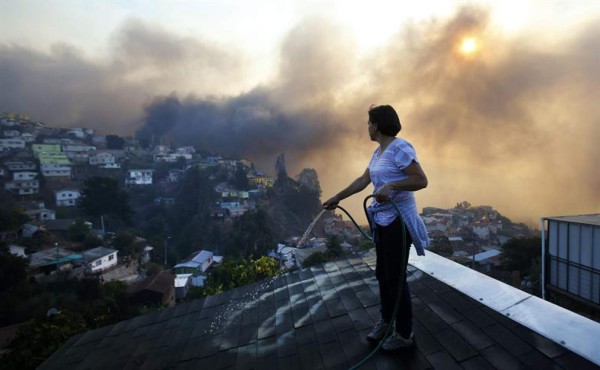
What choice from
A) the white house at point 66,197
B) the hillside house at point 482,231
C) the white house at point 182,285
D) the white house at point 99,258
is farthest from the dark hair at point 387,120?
the white house at point 66,197

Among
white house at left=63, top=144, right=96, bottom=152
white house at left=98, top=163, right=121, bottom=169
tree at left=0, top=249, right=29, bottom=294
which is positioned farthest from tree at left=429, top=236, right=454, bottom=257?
white house at left=63, top=144, right=96, bottom=152

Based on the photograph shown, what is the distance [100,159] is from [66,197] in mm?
20291

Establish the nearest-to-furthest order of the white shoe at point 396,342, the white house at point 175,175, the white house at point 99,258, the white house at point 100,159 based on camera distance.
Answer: the white shoe at point 396,342 < the white house at point 99,258 < the white house at point 100,159 < the white house at point 175,175

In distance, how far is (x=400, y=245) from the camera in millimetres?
2223

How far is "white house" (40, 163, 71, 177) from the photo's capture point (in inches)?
2410

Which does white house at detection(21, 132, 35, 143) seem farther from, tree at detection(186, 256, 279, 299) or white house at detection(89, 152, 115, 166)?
tree at detection(186, 256, 279, 299)

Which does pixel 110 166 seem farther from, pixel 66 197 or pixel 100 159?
pixel 66 197

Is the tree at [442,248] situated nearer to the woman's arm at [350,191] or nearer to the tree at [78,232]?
the woman's arm at [350,191]

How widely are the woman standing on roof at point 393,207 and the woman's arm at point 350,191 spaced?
0.23 meters

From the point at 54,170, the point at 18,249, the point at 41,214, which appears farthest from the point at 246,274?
the point at 54,170

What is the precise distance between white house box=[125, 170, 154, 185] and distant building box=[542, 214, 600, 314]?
242 ft

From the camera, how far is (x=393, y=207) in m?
2.22

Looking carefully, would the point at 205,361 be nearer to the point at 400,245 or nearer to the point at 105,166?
the point at 400,245

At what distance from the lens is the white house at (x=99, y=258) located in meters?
33.7
